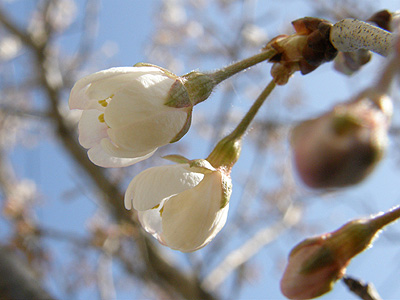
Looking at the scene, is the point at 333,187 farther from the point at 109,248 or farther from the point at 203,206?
the point at 109,248

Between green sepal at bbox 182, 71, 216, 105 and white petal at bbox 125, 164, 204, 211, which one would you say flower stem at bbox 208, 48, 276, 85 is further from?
white petal at bbox 125, 164, 204, 211

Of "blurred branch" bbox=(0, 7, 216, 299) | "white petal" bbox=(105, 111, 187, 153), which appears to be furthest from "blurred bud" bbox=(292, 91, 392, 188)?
"blurred branch" bbox=(0, 7, 216, 299)

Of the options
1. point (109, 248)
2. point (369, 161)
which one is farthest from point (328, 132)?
point (109, 248)

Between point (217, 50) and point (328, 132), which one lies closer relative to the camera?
point (328, 132)

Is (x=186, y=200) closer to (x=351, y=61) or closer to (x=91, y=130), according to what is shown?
(x=91, y=130)

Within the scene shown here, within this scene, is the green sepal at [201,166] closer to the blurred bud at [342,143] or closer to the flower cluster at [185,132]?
the flower cluster at [185,132]
